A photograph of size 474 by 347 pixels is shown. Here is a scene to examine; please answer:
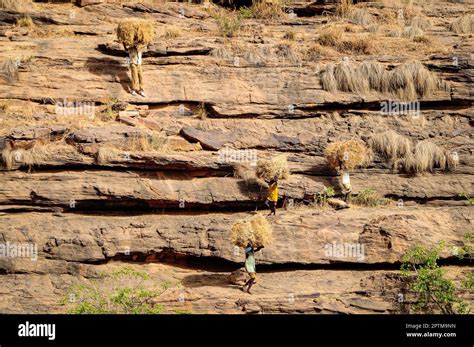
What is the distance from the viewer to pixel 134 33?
18391 mm

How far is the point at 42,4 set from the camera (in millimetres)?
22875

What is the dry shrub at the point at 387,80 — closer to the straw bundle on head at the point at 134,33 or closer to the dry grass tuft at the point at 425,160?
the dry grass tuft at the point at 425,160

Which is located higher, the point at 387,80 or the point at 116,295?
the point at 387,80

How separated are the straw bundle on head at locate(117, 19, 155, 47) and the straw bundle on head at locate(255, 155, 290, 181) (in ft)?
16.8

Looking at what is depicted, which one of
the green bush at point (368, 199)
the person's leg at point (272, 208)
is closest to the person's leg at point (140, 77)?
the person's leg at point (272, 208)

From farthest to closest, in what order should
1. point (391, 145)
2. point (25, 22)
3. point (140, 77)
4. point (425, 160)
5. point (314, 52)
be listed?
point (25, 22)
point (314, 52)
point (140, 77)
point (391, 145)
point (425, 160)

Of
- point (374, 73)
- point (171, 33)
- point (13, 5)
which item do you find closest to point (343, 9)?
point (374, 73)

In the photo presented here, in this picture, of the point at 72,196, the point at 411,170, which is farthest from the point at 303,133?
the point at 72,196

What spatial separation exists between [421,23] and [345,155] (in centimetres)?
809

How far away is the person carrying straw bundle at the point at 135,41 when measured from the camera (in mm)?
18375

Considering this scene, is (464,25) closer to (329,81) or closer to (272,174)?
(329,81)

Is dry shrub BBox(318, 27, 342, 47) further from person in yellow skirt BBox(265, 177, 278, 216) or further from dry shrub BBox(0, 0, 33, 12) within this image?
dry shrub BBox(0, 0, 33, 12)
